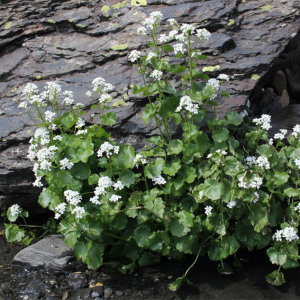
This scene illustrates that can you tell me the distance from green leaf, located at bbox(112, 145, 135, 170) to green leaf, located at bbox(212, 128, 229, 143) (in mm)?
592

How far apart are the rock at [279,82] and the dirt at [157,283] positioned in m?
2.02

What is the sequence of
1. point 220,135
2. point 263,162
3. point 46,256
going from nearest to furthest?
point 263,162 < point 220,135 < point 46,256

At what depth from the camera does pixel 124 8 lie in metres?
4.46

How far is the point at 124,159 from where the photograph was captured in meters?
3.14

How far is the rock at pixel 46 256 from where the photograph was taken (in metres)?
3.47

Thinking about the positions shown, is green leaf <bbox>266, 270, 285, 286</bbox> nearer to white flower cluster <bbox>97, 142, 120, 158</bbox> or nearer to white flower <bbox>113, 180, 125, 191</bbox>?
white flower <bbox>113, 180, 125, 191</bbox>

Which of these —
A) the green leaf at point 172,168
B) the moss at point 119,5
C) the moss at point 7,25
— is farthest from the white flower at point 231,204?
the moss at point 7,25

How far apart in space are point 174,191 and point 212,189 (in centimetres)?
31

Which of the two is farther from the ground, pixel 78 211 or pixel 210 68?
pixel 210 68

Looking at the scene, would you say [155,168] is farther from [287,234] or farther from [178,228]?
[287,234]

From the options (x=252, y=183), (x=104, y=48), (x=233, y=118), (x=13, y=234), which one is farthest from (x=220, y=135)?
(x=13, y=234)

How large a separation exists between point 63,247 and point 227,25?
2425mm

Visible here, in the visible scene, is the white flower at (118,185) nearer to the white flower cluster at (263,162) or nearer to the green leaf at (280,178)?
the white flower cluster at (263,162)

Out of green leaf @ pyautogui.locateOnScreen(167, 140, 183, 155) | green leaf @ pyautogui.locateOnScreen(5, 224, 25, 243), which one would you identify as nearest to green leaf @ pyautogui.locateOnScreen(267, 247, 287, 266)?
green leaf @ pyautogui.locateOnScreen(167, 140, 183, 155)
